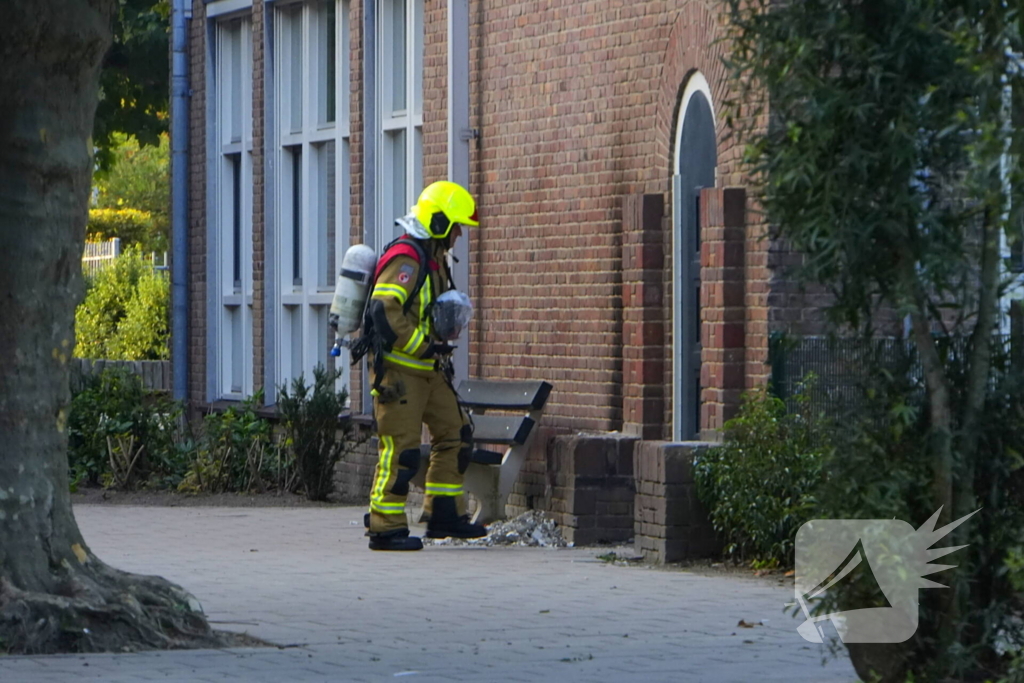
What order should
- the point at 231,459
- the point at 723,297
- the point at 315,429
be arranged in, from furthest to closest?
1. the point at 231,459
2. the point at 315,429
3. the point at 723,297

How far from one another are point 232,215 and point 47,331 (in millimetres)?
10613

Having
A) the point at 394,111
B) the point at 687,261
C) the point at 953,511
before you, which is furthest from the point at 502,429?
the point at 953,511

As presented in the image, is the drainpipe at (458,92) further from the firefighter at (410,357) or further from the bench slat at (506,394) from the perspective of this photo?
the firefighter at (410,357)

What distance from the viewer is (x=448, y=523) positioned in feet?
39.8

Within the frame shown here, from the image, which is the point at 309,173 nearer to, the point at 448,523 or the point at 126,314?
the point at 448,523

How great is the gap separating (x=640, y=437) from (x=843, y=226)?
6.70 m

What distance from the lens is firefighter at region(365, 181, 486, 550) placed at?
37.4 ft

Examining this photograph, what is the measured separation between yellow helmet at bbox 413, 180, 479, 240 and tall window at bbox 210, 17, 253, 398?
6.65 metres

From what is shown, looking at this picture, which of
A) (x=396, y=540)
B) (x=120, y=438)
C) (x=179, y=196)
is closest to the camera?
(x=396, y=540)

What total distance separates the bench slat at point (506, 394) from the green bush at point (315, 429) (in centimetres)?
274

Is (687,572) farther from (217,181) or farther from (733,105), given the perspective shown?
(217,181)

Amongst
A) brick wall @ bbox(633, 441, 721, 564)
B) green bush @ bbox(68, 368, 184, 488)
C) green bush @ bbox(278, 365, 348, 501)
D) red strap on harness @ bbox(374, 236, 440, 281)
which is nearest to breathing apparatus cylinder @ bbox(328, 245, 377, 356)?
A: red strap on harness @ bbox(374, 236, 440, 281)

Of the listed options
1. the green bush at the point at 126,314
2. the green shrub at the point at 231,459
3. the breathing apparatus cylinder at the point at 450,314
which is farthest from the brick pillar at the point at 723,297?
the green bush at the point at 126,314

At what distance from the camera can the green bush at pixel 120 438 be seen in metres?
16.9
